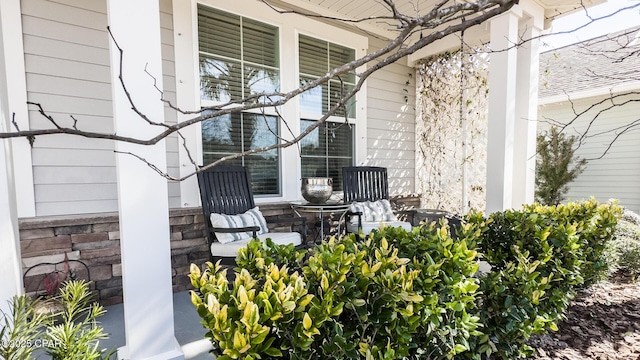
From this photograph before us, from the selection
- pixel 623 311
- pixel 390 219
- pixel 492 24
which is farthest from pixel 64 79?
pixel 623 311

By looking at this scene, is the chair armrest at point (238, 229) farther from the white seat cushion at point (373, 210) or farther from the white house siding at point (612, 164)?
the white house siding at point (612, 164)

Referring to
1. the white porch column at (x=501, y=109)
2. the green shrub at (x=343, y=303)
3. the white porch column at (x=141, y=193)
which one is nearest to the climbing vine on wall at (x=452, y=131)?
the white porch column at (x=501, y=109)

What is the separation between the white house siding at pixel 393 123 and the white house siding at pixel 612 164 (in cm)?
373

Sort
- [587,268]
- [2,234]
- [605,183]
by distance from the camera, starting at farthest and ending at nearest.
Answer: [605,183] → [587,268] → [2,234]

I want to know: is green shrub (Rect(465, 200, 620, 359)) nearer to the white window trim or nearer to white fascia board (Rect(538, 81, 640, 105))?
the white window trim

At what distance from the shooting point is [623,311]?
2.43 meters

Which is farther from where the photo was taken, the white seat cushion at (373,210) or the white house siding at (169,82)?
the white seat cushion at (373,210)

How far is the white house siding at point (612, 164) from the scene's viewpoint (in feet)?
22.7

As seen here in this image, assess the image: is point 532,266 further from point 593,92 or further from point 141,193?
point 593,92

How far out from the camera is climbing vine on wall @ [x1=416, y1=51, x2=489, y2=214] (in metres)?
4.57

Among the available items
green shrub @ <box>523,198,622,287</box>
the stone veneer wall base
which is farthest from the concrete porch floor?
green shrub @ <box>523,198,622,287</box>

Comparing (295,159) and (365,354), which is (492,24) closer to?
(295,159)

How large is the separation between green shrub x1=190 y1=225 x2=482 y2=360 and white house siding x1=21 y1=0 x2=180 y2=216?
6.97ft

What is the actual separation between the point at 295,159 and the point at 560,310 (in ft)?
9.26
